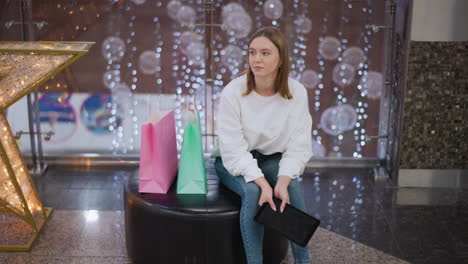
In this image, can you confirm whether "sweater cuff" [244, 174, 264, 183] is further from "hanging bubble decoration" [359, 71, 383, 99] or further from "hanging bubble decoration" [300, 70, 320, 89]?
"hanging bubble decoration" [359, 71, 383, 99]

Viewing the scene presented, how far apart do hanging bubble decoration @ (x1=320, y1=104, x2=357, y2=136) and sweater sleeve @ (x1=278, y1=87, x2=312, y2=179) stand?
137 cm

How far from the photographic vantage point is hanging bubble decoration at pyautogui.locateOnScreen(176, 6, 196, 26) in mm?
3736

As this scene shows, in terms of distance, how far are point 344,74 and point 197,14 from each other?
1069mm

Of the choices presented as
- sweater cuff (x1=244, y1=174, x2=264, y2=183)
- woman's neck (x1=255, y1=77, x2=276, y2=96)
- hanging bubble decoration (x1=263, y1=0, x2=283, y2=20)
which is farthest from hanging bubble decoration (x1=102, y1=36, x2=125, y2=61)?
sweater cuff (x1=244, y1=174, x2=264, y2=183)

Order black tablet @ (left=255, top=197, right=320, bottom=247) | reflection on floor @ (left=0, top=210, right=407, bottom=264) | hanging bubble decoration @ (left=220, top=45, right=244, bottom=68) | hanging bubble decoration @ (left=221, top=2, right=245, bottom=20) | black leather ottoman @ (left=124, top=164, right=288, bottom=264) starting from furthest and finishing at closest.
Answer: hanging bubble decoration @ (left=220, top=45, right=244, bottom=68), hanging bubble decoration @ (left=221, top=2, right=245, bottom=20), reflection on floor @ (left=0, top=210, right=407, bottom=264), black leather ottoman @ (left=124, top=164, right=288, bottom=264), black tablet @ (left=255, top=197, right=320, bottom=247)

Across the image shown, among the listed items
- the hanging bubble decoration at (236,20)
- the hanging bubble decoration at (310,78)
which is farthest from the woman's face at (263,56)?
the hanging bubble decoration at (310,78)

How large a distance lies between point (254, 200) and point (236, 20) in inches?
66.6

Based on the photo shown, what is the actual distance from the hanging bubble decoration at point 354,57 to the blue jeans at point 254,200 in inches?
55.2

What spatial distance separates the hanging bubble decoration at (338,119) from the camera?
12.9 feet

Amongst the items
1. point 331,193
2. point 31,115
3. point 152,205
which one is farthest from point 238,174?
point 31,115

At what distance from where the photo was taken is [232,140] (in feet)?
8.30

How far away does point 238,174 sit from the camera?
2.51 meters

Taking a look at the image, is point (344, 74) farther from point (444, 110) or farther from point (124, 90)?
point (124, 90)

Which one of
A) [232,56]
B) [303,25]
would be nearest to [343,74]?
[303,25]
